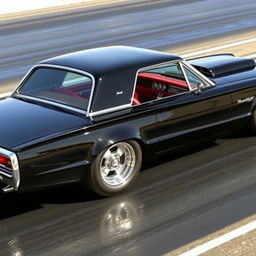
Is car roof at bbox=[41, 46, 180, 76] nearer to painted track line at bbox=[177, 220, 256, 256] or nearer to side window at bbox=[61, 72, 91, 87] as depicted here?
side window at bbox=[61, 72, 91, 87]

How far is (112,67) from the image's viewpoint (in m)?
6.88

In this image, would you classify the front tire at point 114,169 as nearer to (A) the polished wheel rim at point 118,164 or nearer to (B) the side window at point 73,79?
(A) the polished wheel rim at point 118,164

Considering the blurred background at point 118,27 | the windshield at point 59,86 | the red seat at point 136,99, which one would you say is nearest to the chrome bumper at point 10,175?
the windshield at point 59,86

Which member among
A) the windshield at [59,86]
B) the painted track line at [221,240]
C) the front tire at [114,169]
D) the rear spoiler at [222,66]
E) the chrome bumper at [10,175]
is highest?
the windshield at [59,86]

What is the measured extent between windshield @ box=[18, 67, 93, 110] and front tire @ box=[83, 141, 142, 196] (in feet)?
1.96

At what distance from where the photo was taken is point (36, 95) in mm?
7133

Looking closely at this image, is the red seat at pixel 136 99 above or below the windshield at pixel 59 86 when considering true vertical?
below

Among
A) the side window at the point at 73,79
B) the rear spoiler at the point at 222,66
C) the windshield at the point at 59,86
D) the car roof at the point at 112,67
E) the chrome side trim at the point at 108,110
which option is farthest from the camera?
the rear spoiler at the point at 222,66

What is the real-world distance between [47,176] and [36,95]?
4.69 ft

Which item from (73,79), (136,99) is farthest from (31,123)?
(136,99)

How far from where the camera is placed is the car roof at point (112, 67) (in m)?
6.63

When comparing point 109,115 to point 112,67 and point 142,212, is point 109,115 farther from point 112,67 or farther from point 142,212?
point 142,212

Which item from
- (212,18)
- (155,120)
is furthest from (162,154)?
(212,18)

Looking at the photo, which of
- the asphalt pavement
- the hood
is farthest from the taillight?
the asphalt pavement
